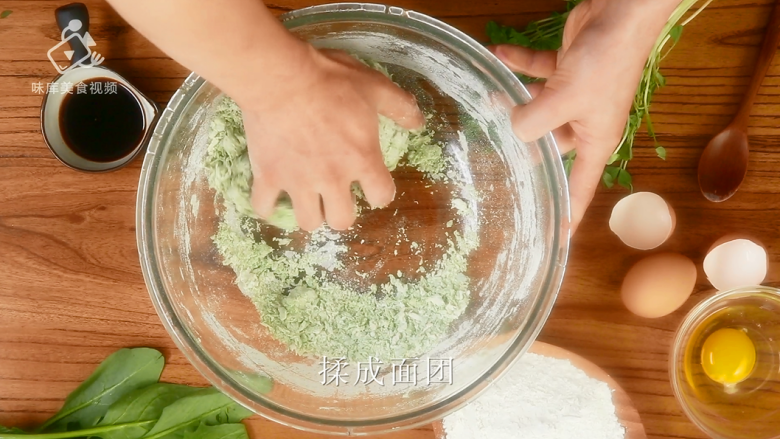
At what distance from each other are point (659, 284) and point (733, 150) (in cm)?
28

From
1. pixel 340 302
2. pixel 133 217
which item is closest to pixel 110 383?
pixel 133 217

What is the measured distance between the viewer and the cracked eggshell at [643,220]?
3.52 ft

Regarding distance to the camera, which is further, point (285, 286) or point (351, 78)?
point (285, 286)

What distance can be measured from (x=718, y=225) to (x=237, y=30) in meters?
0.93

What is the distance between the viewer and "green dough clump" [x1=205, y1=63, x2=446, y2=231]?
96 centimetres

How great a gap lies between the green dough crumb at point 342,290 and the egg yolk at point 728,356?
48 centimetres

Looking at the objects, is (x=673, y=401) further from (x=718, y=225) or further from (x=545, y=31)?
(x=545, y=31)

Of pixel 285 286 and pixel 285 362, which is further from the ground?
pixel 285 286

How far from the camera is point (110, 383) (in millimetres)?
→ 1134

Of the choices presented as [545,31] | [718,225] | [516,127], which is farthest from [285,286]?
[718,225]

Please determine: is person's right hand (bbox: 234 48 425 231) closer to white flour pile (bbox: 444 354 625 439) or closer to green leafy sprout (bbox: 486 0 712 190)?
green leafy sprout (bbox: 486 0 712 190)

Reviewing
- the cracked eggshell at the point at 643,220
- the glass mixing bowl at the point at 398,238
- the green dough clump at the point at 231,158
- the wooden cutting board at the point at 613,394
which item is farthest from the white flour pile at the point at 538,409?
the green dough clump at the point at 231,158

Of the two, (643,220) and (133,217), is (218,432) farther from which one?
(643,220)

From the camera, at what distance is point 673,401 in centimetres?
113
